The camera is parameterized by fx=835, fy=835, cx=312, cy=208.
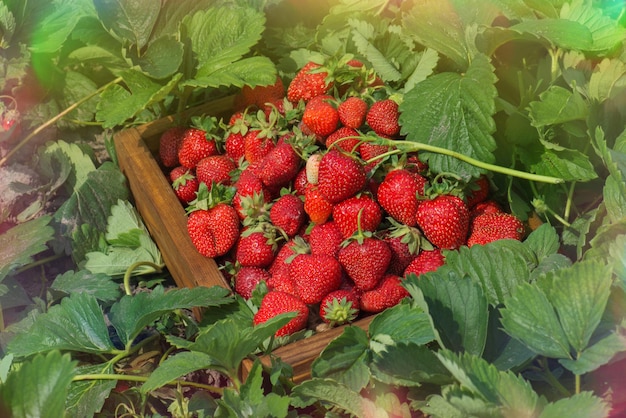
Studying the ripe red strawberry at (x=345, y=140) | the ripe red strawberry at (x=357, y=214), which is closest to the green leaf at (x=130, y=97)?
the ripe red strawberry at (x=345, y=140)

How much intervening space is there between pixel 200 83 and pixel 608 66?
2.52ft

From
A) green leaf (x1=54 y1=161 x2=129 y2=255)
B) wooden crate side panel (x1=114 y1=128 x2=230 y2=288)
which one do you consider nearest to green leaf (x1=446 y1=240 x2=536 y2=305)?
wooden crate side panel (x1=114 y1=128 x2=230 y2=288)

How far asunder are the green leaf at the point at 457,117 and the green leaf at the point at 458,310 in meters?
0.35

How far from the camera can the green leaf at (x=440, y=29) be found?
1.52 meters

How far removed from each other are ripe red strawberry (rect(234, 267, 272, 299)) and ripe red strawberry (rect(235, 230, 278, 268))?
1 centimetres

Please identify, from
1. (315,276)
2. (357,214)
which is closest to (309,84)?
(357,214)

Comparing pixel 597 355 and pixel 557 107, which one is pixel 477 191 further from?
→ pixel 597 355

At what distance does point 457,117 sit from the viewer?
4.71ft

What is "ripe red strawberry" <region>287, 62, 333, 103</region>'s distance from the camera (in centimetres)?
167

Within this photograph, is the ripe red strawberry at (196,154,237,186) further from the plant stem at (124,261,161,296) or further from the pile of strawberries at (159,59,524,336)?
the plant stem at (124,261,161,296)

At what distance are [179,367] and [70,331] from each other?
318mm

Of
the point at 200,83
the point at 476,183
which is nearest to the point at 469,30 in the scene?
the point at 476,183

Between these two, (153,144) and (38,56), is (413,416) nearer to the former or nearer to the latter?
(153,144)

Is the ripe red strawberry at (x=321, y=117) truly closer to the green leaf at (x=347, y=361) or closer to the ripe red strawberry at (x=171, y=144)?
the ripe red strawberry at (x=171, y=144)
